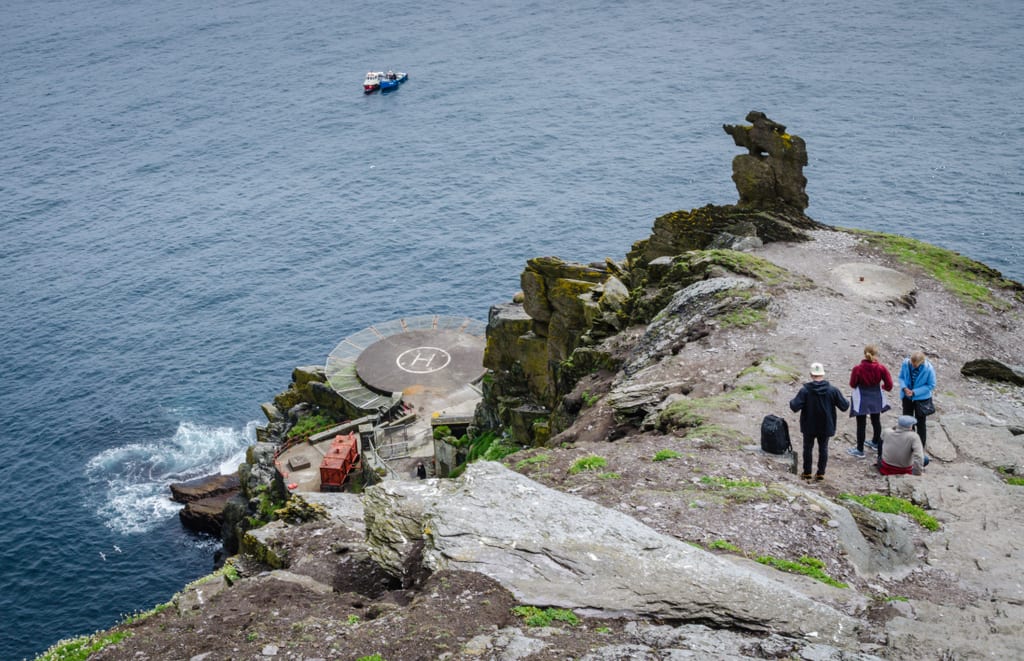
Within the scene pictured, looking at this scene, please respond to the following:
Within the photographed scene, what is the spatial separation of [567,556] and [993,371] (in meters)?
19.5

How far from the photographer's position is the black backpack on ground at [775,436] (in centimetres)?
2273

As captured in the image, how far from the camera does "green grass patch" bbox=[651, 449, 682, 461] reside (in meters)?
23.2

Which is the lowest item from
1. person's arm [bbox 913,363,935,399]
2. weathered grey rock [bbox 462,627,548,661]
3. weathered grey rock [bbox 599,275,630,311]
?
weathered grey rock [bbox 599,275,630,311]

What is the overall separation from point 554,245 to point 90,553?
54950 millimetres

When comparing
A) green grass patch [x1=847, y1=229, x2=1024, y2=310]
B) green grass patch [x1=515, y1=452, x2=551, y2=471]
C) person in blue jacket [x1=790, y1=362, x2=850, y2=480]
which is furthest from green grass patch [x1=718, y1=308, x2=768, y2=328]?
green grass patch [x1=515, y1=452, x2=551, y2=471]

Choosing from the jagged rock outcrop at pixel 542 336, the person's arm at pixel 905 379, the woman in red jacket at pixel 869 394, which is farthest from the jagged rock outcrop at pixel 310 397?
the person's arm at pixel 905 379

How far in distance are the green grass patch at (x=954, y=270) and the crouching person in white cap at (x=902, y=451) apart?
17.4 meters

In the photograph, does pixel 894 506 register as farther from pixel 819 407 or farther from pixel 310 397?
pixel 310 397

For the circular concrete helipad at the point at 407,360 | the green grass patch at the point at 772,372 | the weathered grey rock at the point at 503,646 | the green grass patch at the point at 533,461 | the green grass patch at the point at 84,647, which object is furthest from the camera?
the circular concrete helipad at the point at 407,360

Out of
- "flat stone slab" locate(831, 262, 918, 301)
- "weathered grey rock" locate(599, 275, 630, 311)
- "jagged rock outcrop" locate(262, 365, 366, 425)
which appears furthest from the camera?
"jagged rock outcrop" locate(262, 365, 366, 425)

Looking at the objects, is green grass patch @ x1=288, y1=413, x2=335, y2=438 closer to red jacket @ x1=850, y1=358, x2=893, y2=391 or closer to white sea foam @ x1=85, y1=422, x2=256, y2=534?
white sea foam @ x1=85, y1=422, x2=256, y2=534

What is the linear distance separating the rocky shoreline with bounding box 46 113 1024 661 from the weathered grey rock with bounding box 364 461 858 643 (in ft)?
0.15

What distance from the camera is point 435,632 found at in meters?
14.5

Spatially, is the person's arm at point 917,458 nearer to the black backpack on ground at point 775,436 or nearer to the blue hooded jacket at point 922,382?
the blue hooded jacket at point 922,382
